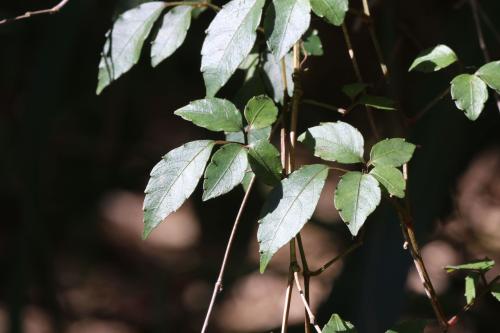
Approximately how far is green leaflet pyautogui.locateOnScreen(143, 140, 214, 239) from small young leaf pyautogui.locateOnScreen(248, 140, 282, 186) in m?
0.04

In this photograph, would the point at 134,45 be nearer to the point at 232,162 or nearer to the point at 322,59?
the point at 232,162

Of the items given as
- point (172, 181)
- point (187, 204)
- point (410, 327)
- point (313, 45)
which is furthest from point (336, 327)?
point (187, 204)

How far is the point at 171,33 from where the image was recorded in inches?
29.3

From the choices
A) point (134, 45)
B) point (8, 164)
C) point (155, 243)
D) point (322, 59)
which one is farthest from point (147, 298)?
point (134, 45)

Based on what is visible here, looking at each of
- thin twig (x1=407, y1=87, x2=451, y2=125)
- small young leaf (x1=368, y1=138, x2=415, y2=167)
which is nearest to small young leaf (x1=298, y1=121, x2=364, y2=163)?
small young leaf (x1=368, y1=138, x2=415, y2=167)

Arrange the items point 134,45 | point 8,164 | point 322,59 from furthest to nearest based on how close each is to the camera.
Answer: point 8,164 → point 322,59 → point 134,45

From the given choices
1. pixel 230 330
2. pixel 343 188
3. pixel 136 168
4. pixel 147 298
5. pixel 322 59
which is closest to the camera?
pixel 343 188

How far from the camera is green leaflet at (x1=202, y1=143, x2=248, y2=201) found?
60cm

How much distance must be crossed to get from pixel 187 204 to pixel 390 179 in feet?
8.12

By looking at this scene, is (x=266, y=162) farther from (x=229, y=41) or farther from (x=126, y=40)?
(x=126, y=40)

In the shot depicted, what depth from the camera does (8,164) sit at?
2.14 meters

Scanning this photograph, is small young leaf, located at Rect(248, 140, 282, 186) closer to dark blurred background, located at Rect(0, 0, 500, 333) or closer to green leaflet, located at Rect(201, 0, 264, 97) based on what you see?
green leaflet, located at Rect(201, 0, 264, 97)

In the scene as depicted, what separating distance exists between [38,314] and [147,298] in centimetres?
40

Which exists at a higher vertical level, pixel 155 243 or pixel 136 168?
pixel 136 168
